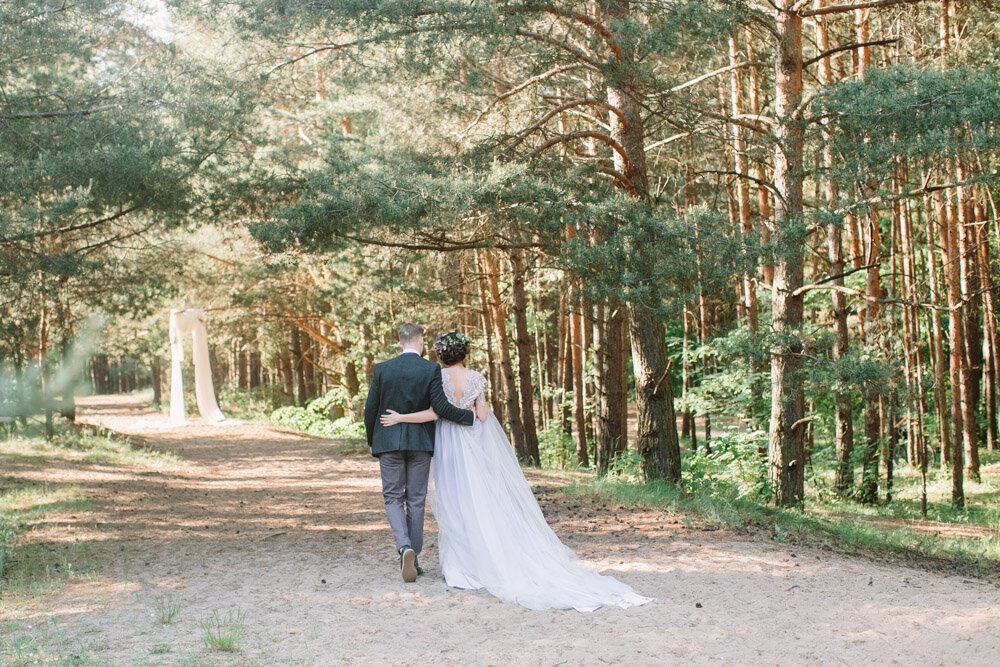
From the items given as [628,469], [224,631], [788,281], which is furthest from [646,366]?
[224,631]

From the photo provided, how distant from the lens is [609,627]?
509 centimetres

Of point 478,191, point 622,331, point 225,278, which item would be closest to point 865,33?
point 622,331

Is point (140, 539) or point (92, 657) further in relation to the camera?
point (140, 539)

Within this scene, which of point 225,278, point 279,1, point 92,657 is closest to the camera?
point 92,657

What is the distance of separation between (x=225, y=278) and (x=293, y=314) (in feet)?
9.78

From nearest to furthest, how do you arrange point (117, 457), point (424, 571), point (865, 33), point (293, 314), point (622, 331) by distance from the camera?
point (424, 571), point (865, 33), point (622, 331), point (117, 457), point (293, 314)

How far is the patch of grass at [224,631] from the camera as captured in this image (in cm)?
456

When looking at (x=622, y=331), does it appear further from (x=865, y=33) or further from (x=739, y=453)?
(x=865, y=33)

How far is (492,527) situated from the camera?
6141 millimetres

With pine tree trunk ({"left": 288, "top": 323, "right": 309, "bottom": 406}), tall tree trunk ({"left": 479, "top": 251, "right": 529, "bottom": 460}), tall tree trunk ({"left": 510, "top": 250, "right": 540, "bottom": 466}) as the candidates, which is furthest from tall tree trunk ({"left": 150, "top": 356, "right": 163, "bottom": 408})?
tall tree trunk ({"left": 510, "top": 250, "right": 540, "bottom": 466})

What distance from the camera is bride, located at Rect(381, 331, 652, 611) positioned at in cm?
588

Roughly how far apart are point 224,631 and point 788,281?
8.06 meters

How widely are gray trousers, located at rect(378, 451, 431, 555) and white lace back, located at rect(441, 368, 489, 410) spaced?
466 mm

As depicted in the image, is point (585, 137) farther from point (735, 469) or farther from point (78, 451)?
point (78, 451)
